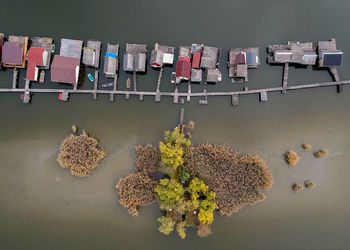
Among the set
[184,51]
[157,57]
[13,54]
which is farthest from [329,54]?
[13,54]

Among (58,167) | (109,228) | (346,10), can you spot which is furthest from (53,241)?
(346,10)

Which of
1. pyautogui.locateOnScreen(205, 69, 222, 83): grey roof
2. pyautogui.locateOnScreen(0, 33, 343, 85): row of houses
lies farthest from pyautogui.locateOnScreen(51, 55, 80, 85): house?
pyautogui.locateOnScreen(205, 69, 222, 83): grey roof

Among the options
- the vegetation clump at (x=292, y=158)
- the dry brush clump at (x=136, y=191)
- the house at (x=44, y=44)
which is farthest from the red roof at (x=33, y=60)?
the vegetation clump at (x=292, y=158)

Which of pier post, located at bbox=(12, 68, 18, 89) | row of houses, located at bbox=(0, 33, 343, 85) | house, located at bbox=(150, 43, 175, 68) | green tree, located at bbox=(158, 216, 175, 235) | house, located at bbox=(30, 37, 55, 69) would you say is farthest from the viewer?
pier post, located at bbox=(12, 68, 18, 89)

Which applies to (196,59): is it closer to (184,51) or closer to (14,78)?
(184,51)

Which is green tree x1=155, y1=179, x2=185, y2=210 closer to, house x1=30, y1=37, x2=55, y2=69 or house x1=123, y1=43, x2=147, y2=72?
house x1=123, y1=43, x2=147, y2=72

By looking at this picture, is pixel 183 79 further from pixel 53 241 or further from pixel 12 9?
pixel 53 241

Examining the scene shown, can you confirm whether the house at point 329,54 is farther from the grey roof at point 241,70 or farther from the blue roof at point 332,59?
the grey roof at point 241,70
